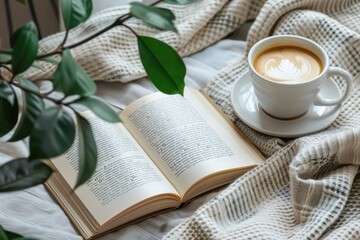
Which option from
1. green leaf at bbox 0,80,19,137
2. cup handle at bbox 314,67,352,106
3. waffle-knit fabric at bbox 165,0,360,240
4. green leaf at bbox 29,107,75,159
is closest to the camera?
green leaf at bbox 29,107,75,159

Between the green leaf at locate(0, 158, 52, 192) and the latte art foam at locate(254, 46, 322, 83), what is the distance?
0.41m

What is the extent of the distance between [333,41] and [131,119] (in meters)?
0.32

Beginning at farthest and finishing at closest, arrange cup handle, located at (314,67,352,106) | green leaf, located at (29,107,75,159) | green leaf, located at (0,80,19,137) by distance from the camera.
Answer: cup handle, located at (314,67,352,106), green leaf, located at (0,80,19,137), green leaf, located at (29,107,75,159)

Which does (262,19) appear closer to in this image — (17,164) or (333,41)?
(333,41)

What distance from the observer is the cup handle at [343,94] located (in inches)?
37.4

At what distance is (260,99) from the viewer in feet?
3.18

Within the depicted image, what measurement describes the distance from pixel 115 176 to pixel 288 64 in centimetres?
28

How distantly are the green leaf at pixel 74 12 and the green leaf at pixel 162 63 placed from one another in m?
0.06

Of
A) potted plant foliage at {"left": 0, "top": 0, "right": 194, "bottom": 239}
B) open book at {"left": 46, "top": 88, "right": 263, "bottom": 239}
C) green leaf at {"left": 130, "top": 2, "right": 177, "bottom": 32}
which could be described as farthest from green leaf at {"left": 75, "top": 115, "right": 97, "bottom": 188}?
open book at {"left": 46, "top": 88, "right": 263, "bottom": 239}

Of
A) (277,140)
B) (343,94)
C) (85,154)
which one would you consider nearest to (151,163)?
(277,140)

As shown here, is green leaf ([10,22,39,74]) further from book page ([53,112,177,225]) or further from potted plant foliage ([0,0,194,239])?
book page ([53,112,177,225])

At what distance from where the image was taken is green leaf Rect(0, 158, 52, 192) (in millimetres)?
615

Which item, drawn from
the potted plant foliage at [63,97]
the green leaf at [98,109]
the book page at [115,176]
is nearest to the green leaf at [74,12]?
the potted plant foliage at [63,97]

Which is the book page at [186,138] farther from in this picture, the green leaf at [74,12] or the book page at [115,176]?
the green leaf at [74,12]
